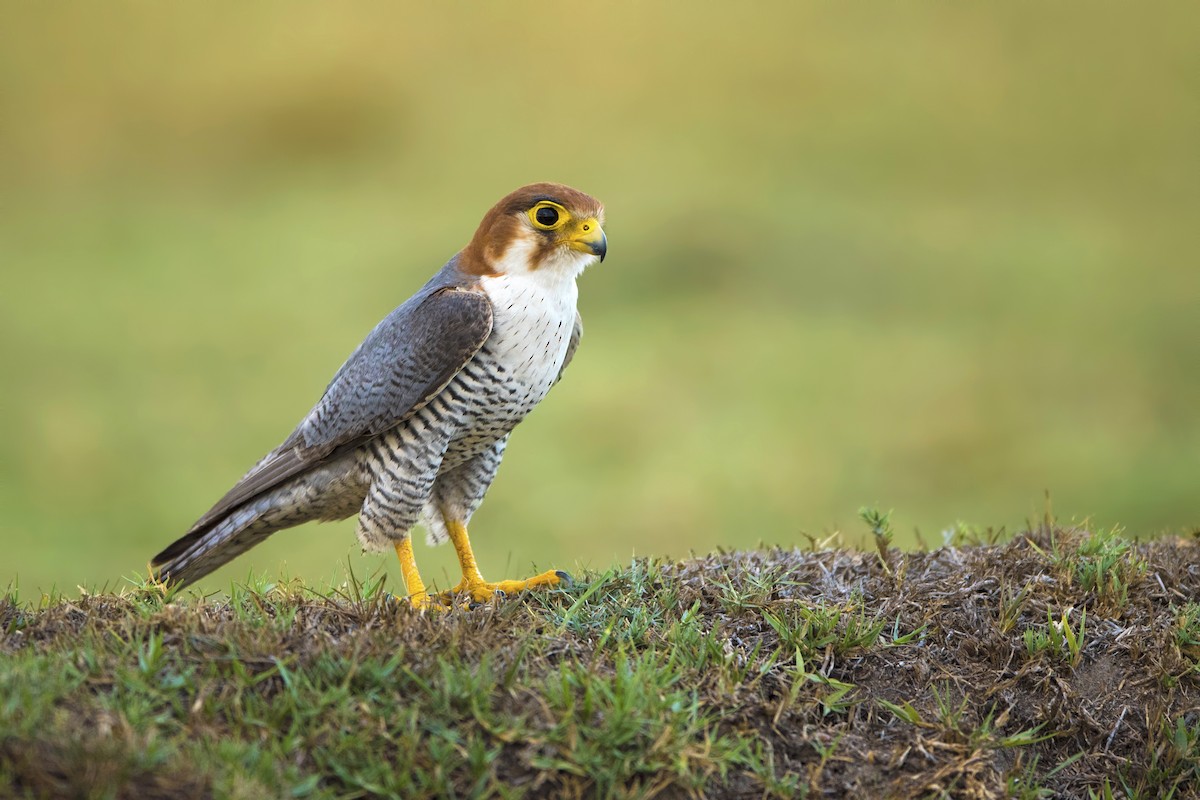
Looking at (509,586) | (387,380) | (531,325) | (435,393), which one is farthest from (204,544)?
(531,325)

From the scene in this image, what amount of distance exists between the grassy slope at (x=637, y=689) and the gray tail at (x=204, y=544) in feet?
1.84

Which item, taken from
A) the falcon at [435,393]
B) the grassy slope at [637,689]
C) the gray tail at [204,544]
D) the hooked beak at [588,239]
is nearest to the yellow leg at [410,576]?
the falcon at [435,393]

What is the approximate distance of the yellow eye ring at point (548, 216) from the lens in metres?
3.94

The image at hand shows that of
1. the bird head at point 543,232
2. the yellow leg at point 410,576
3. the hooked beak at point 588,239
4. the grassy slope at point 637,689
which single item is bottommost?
the grassy slope at point 637,689

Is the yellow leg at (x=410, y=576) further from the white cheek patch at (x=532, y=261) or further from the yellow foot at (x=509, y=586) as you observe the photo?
the white cheek patch at (x=532, y=261)

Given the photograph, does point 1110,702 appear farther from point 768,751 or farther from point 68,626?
point 68,626

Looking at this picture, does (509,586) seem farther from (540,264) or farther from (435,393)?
(540,264)

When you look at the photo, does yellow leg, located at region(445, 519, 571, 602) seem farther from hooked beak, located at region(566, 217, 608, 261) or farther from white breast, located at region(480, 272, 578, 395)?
hooked beak, located at region(566, 217, 608, 261)

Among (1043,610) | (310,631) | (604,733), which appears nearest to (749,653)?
(604,733)

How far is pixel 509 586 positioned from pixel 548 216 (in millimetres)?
1327

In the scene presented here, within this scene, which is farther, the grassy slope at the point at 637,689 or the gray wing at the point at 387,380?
the gray wing at the point at 387,380

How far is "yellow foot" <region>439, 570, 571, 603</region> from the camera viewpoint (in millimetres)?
3707

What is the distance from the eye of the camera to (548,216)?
3.95m

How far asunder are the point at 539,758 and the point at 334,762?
0.50 m
